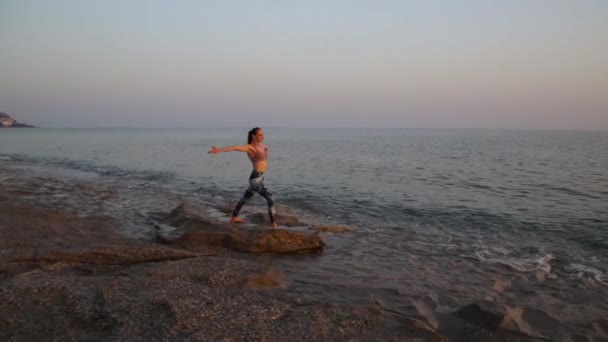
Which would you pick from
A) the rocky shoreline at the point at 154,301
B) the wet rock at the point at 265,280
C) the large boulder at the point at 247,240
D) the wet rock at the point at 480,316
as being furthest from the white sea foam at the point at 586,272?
Result: the wet rock at the point at 265,280

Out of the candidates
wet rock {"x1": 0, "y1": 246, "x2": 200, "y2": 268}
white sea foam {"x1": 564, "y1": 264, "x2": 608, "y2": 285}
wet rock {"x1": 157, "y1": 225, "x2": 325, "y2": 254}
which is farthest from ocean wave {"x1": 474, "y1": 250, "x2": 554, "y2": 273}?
wet rock {"x1": 0, "y1": 246, "x2": 200, "y2": 268}

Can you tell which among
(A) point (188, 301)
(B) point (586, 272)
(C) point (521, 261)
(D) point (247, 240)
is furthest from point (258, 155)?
(B) point (586, 272)

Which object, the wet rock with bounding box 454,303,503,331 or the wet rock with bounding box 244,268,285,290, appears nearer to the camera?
the wet rock with bounding box 454,303,503,331

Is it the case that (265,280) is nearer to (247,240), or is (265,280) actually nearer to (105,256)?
(247,240)

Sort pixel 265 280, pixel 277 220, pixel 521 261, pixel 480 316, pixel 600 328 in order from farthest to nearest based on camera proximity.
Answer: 1. pixel 277 220
2. pixel 521 261
3. pixel 265 280
4. pixel 600 328
5. pixel 480 316

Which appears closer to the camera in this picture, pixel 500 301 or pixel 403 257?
pixel 500 301

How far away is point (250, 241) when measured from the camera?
28.8ft

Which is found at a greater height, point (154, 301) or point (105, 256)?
point (154, 301)

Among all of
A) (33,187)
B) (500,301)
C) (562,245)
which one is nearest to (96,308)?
(500,301)

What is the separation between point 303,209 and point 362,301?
9229 mm

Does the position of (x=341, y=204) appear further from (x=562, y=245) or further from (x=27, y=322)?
(x=27, y=322)

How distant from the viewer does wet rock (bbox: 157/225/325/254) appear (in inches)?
344

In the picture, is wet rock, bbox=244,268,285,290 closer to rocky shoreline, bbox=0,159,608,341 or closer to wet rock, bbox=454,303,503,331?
rocky shoreline, bbox=0,159,608,341

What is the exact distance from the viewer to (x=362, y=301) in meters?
6.40
